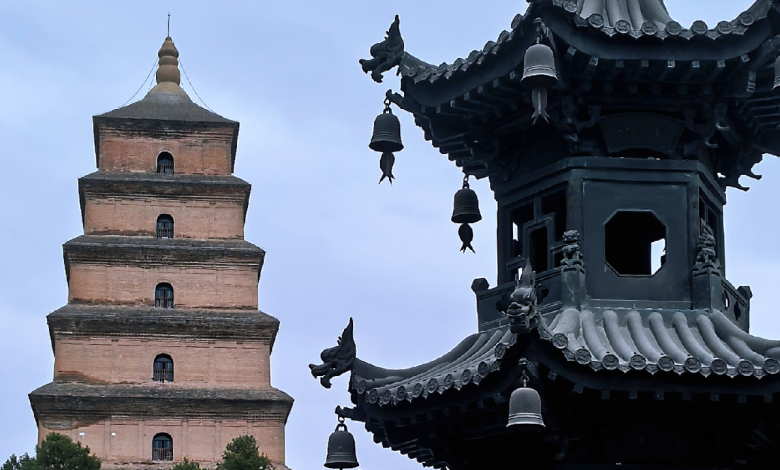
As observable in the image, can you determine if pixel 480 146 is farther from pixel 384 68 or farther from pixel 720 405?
pixel 720 405

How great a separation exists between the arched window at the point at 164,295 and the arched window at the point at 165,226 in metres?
2.89

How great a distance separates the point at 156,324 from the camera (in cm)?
7006

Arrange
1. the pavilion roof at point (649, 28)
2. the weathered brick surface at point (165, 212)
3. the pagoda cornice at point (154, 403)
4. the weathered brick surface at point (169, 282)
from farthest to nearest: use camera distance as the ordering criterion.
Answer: the weathered brick surface at point (165, 212)
the weathered brick surface at point (169, 282)
the pagoda cornice at point (154, 403)
the pavilion roof at point (649, 28)

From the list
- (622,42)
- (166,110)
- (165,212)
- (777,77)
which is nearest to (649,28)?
(622,42)

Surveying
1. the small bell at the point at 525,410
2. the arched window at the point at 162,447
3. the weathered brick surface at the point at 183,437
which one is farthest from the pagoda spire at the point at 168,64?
the small bell at the point at 525,410

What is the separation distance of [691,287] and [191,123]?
65561 millimetres

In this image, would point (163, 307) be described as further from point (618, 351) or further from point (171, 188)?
point (618, 351)

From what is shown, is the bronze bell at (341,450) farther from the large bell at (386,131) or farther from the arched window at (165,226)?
the arched window at (165,226)

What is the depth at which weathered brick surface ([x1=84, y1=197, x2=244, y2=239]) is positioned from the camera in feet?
240

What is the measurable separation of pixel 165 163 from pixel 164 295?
6402 millimetres

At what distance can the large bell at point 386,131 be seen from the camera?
11.0m

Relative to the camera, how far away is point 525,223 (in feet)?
35.4

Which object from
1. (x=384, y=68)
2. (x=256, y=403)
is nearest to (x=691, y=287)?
(x=384, y=68)

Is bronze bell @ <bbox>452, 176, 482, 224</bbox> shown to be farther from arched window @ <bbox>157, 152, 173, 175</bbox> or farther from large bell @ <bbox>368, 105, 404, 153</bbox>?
arched window @ <bbox>157, 152, 173, 175</bbox>
